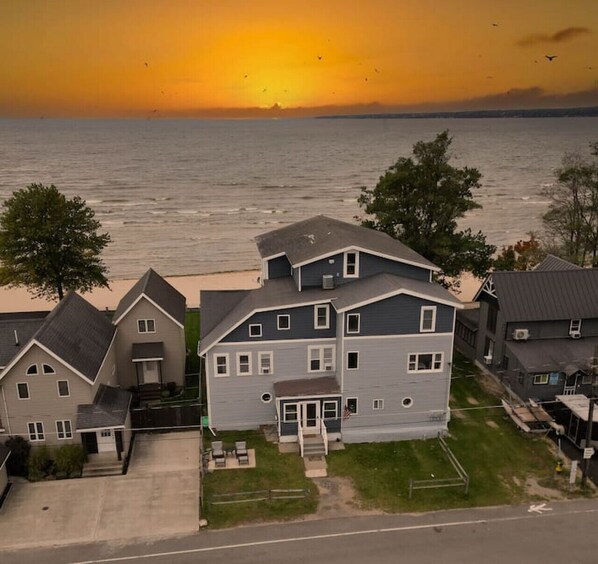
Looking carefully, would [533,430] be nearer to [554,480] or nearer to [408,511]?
[554,480]

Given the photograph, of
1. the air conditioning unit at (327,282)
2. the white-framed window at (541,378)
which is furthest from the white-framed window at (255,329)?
the white-framed window at (541,378)

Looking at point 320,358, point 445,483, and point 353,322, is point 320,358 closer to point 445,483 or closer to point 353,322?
point 353,322

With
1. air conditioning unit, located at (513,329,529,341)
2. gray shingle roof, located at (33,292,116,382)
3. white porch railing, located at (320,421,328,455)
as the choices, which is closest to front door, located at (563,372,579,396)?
air conditioning unit, located at (513,329,529,341)

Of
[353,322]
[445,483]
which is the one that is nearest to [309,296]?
[353,322]

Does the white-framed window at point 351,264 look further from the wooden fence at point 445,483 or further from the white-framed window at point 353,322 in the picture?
the wooden fence at point 445,483

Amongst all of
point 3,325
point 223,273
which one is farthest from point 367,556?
point 223,273

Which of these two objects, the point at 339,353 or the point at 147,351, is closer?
the point at 339,353
